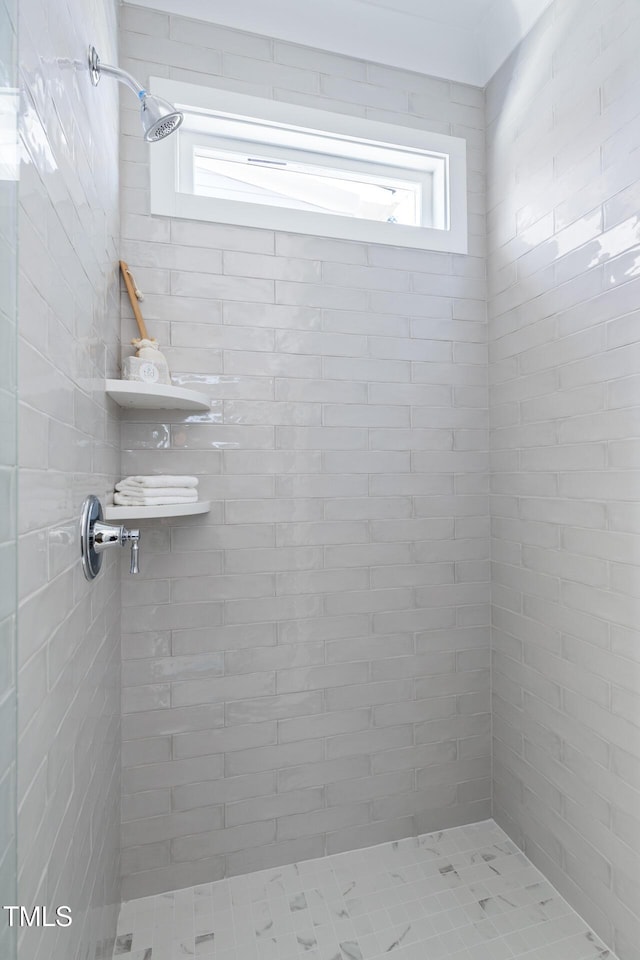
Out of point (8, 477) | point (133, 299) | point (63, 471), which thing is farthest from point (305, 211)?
point (8, 477)

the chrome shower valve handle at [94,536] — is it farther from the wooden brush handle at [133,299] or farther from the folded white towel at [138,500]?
the wooden brush handle at [133,299]

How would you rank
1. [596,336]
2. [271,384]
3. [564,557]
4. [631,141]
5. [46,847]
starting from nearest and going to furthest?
1. [46,847]
2. [631,141]
3. [596,336]
4. [564,557]
5. [271,384]

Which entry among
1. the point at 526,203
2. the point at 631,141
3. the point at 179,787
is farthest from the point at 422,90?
the point at 179,787

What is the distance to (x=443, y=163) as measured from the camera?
1.85 m

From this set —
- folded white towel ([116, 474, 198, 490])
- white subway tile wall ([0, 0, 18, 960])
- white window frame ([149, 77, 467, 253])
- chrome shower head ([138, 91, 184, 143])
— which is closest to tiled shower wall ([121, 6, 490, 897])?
white window frame ([149, 77, 467, 253])

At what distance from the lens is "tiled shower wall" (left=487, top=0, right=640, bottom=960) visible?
50.9 inches

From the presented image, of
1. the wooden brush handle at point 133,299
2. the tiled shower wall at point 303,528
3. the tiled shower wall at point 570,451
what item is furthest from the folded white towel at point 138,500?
the tiled shower wall at point 570,451

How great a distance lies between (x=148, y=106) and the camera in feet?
3.63

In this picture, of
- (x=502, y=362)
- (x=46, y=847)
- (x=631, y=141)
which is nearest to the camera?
(x=46, y=847)

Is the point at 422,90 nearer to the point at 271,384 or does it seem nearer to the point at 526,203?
the point at 526,203

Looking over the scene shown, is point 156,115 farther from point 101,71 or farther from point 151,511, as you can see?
point 151,511

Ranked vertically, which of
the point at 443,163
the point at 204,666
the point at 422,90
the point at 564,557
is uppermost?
the point at 422,90

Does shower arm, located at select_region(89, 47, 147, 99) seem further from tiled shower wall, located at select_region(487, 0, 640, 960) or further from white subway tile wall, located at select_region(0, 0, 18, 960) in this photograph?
tiled shower wall, located at select_region(487, 0, 640, 960)

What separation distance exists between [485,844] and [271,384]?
1.68 metres
